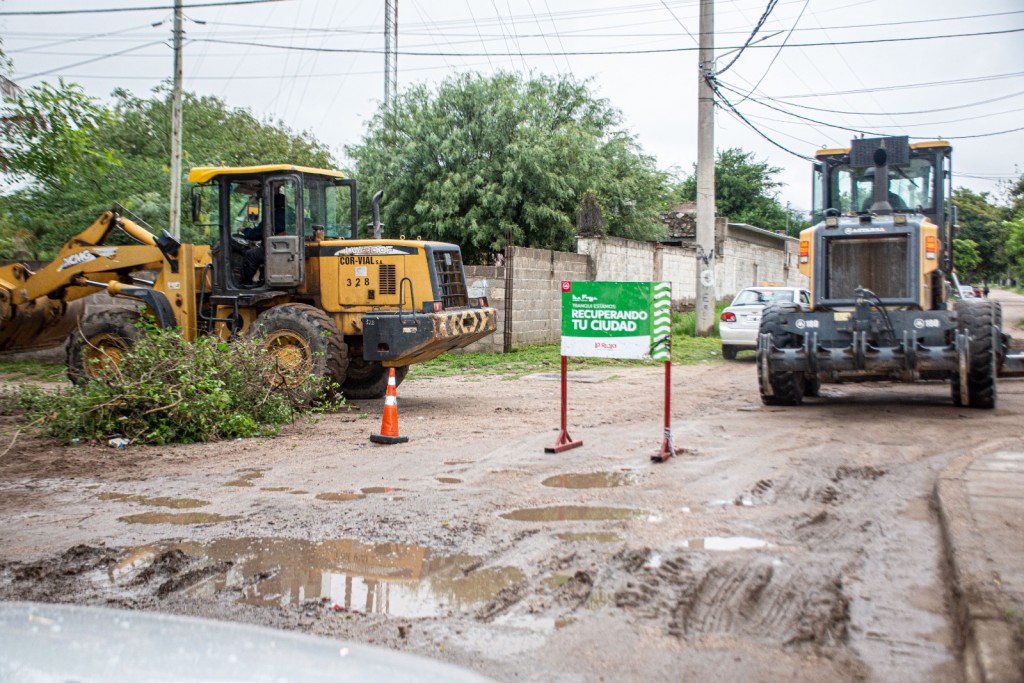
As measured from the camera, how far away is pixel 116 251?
45.5 ft

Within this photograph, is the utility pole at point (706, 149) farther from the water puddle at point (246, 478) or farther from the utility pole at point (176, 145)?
the water puddle at point (246, 478)

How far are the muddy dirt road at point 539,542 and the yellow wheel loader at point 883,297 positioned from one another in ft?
2.84

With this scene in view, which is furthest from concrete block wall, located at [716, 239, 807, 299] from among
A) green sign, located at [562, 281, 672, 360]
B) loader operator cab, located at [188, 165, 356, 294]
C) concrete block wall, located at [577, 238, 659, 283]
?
green sign, located at [562, 281, 672, 360]

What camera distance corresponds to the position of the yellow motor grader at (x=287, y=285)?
40.3 ft

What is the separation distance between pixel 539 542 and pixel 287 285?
304 inches

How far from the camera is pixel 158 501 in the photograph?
24.1 feet

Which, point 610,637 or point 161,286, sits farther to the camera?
point 161,286

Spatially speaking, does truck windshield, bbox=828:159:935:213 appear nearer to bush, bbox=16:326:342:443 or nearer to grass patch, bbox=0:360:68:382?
bush, bbox=16:326:342:443

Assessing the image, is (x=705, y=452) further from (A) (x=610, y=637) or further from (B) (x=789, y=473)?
(A) (x=610, y=637)

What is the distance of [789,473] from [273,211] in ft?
25.4

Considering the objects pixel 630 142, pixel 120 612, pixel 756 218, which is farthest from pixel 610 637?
pixel 756 218

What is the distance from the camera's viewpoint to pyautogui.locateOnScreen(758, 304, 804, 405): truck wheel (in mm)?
11883

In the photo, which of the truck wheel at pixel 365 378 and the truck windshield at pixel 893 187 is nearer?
the truck windshield at pixel 893 187

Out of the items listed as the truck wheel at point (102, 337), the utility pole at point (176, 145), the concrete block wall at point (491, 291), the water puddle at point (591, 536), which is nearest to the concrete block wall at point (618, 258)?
the concrete block wall at point (491, 291)
